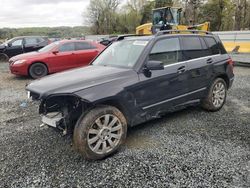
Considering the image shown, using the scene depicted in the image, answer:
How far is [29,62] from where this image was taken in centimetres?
928

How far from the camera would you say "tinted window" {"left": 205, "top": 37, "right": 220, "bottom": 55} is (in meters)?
5.13

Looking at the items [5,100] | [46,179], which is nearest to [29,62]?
[5,100]

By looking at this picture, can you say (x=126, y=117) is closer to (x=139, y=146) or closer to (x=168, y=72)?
(x=139, y=146)

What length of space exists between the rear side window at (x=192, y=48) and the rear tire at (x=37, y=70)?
649 cm

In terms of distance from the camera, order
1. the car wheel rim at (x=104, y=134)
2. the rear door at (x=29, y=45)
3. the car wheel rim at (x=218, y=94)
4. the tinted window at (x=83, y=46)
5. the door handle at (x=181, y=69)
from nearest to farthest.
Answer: the car wheel rim at (x=104, y=134)
the door handle at (x=181, y=69)
the car wheel rim at (x=218, y=94)
the tinted window at (x=83, y=46)
the rear door at (x=29, y=45)

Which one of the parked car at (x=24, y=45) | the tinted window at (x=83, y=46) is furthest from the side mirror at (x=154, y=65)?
the parked car at (x=24, y=45)

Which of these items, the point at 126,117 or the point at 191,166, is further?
the point at 126,117

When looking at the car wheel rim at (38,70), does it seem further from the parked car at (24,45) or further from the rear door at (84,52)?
the parked car at (24,45)

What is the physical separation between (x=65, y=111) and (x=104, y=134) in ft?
2.09

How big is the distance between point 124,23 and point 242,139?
172 feet

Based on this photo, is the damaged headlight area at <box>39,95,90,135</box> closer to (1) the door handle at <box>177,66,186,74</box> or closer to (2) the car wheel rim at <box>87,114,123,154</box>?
(2) the car wheel rim at <box>87,114,123,154</box>

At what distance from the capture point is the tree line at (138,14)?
40.0 meters

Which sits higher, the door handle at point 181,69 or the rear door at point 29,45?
the rear door at point 29,45

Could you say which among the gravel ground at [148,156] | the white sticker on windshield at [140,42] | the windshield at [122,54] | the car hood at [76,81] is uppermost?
the white sticker on windshield at [140,42]
